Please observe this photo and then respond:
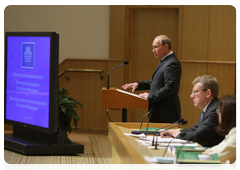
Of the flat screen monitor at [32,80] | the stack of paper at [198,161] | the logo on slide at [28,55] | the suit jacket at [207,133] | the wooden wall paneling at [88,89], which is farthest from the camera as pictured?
the wooden wall paneling at [88,89]

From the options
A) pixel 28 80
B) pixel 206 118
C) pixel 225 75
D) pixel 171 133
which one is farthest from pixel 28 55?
pixel 225 75

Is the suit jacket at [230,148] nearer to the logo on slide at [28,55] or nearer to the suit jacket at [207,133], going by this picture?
the suit jacket at [207,133]

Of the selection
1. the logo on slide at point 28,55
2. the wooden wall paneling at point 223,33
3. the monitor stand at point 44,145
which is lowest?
the monitor stand at point 44,145

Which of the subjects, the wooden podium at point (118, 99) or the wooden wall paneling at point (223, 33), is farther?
the wooden wall paneling at point (223, 33)

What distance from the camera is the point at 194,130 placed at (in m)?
2.58

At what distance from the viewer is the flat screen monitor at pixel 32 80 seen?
459 cm

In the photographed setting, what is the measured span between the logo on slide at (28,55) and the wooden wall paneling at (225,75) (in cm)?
336

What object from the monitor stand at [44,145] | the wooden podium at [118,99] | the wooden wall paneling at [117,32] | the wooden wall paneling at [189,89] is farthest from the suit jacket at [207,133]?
the wooden wall paneling at [117,32]

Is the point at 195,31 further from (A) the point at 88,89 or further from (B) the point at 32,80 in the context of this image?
(B) the point at 32,80

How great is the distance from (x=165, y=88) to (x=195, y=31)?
3.10 meters

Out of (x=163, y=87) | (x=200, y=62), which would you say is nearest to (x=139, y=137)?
(x=163, y=87)

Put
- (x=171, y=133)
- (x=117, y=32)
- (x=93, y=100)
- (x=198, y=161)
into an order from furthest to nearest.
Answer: (x=93, y=100) < (x=117, y=32) < (x=171, y=133) < (x=198, y=161)

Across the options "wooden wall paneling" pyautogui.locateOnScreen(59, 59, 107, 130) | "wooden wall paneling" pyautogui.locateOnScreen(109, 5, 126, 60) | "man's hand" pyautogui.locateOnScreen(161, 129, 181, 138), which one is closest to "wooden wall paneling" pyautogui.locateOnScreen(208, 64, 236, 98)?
"wooden wall paneling" pyautogui.locateOnScreen(109, 5, 126, 60)

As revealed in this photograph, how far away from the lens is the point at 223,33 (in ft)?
20.9
